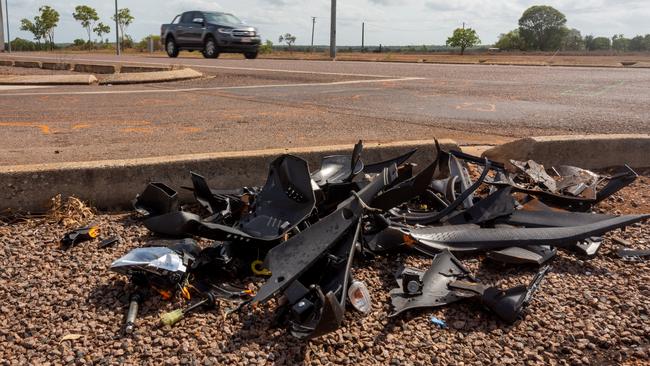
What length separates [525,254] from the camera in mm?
2906

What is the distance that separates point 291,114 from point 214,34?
16.4 meters

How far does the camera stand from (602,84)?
450 inches

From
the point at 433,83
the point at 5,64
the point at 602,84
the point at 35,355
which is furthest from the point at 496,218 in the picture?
the point at 5,64

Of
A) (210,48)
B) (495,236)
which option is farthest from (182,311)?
(210,48)

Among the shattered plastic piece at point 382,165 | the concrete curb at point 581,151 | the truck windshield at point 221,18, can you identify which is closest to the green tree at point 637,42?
the truck windshield at point 221,18

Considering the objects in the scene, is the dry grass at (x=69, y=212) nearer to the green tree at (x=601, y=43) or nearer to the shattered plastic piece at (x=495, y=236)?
the shattered plastic piece at (x=495, y=236)

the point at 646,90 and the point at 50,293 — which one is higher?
the point at 646,90

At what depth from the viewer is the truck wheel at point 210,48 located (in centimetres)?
2241

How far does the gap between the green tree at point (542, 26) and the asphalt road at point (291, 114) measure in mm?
70633

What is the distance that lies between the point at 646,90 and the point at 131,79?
9737 millimetres

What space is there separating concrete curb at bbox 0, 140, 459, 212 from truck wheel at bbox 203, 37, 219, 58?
64.0 ft

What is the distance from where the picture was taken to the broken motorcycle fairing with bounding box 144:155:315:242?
291 cm

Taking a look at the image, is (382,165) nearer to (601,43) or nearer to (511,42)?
(511,42)

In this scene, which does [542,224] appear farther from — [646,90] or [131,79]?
[131,79]
